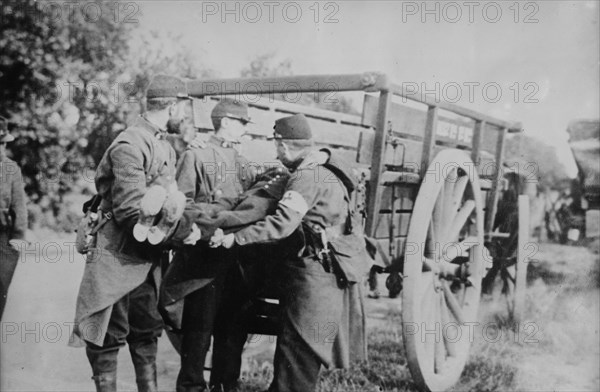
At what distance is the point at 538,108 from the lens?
4.20m

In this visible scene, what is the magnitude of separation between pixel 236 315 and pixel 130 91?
3147 millimetres

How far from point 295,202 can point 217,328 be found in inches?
41.9

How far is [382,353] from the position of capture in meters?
4.47

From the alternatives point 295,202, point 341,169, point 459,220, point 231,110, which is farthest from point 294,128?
point 459,220

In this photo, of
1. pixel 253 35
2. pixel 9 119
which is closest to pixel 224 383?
pixel 253 35

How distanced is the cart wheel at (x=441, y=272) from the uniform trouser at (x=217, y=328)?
94 centimetres

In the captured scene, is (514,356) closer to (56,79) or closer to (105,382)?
(105,382)

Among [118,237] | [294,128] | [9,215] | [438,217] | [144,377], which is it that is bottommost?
[144,377]

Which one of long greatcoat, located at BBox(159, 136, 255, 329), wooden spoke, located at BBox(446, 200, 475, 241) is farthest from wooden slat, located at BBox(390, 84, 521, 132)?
long greatcoat, located at BBox(159, 136, 255, 329)

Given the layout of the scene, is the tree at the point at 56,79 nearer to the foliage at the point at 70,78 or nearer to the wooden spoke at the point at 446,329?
the foliage at the point at 70,78

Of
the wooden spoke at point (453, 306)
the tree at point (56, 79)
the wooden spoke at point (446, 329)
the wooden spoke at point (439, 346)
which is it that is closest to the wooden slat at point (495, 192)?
the wooden spoke at point (453, 306)

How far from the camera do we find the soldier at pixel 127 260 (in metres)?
2.59

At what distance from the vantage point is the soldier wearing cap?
293 cm

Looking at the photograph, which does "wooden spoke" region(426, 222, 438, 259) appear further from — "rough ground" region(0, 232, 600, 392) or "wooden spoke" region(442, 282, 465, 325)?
"rough ground" region(0, 232, 600, 392)
